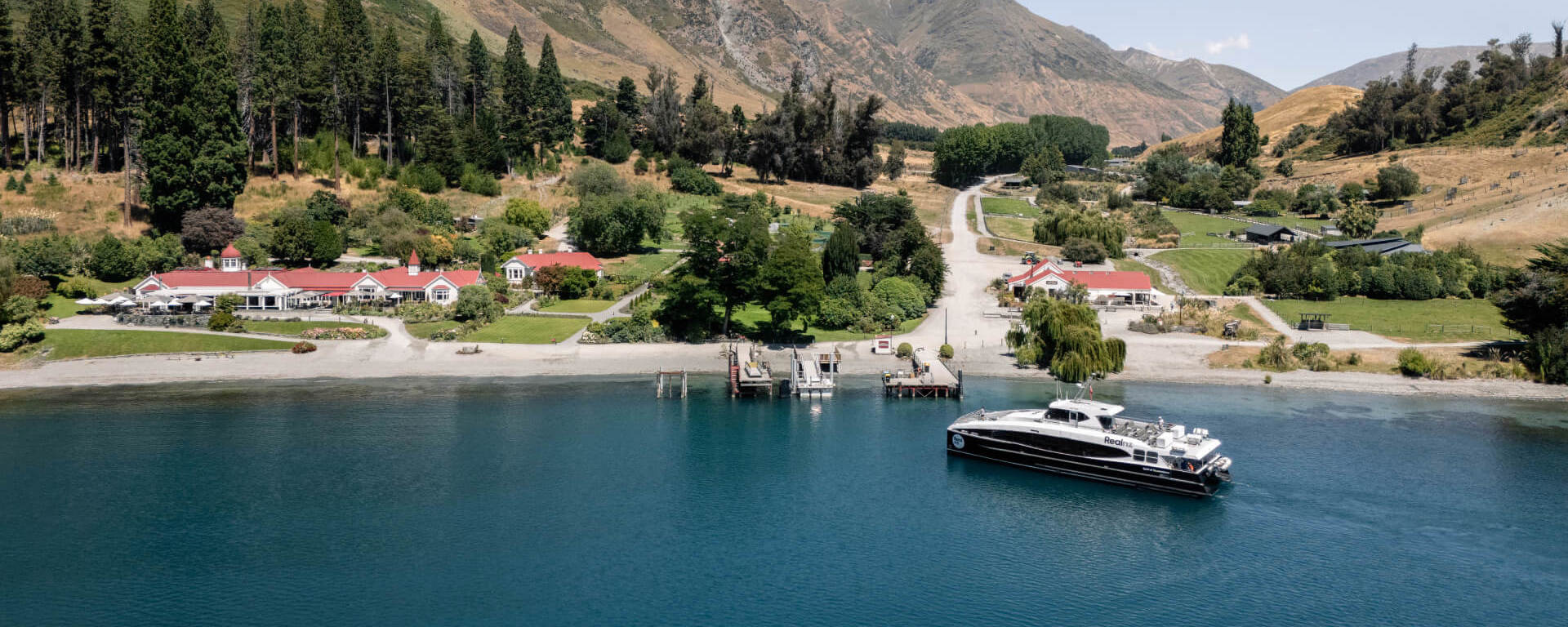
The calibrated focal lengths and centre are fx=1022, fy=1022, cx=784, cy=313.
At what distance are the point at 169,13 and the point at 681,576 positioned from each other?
81.3 metres

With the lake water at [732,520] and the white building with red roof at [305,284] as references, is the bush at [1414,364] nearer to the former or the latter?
the lake water at [732,520]

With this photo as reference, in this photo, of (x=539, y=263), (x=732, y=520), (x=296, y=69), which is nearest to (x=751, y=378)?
(x=732, y=520)

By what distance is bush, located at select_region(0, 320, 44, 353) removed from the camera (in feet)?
220

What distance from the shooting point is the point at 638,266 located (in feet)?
319

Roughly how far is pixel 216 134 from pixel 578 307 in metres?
38.0

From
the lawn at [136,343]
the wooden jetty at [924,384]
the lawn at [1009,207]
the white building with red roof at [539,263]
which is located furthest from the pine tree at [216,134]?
the lawn at [1009,207]

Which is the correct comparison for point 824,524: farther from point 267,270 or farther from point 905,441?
point 267,270

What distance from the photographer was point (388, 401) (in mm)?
60625

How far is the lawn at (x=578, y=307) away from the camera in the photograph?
81812mm

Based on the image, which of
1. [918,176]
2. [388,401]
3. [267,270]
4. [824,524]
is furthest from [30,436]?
[918,176]

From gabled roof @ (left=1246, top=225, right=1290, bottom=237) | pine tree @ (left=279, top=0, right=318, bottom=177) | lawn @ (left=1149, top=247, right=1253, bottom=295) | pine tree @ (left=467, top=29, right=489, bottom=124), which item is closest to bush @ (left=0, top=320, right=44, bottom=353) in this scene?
pine tree @ (left=279, top=0, right=318, bottom=177)

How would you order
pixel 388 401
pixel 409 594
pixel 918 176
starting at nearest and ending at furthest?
pixel 409 594 < pixel 388 401 < pixel 918 176

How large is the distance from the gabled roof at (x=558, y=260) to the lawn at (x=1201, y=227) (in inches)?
2573

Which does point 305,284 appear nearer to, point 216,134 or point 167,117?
point 216,134
